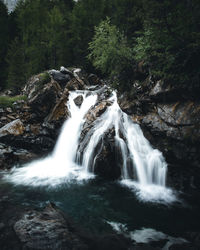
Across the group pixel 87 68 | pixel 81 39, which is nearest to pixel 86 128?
pixel 87 68

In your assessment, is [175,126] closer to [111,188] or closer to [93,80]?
[111,188]

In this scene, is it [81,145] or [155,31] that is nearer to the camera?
[155,31]

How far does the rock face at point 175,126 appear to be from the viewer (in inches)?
281

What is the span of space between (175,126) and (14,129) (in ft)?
39.0

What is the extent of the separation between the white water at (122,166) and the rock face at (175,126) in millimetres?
→ 604

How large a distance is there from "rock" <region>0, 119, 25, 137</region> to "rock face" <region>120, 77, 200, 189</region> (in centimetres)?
969

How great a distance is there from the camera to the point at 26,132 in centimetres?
1352

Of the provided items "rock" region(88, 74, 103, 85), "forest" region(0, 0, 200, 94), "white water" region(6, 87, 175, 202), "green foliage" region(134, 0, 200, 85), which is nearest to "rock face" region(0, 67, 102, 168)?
"white water" region(6, 87, 175, 202)

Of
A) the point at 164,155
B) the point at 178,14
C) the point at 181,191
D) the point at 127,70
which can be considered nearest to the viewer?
the point at 178,14

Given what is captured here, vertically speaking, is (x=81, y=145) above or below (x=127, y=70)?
below

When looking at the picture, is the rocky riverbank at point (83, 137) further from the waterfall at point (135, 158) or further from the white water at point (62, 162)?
the white water at point (62, 162)

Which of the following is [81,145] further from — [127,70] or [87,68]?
[87,68]

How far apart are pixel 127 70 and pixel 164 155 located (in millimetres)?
5869

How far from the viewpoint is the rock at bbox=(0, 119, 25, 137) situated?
42.0 ft
